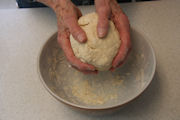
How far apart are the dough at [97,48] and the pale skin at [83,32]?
0.07 ft

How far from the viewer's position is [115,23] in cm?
74

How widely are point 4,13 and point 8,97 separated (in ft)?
2.05

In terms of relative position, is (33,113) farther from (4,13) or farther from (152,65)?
(4,13)

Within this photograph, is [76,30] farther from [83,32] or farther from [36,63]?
[36,63]

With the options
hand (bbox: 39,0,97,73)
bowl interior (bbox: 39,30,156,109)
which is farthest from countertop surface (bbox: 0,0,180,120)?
hand (bbox: 39,0,97,73)

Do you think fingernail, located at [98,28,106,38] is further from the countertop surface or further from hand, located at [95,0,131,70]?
the countertop surface

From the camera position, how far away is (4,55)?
986 mm

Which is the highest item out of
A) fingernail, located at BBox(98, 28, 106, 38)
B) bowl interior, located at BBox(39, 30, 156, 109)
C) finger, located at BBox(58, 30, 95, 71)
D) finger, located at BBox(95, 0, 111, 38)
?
finger, located at BBox(95, 0, 111, 38)

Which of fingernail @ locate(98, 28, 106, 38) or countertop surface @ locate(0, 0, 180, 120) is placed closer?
fingernail @ locate(98, 28, 106, 38)

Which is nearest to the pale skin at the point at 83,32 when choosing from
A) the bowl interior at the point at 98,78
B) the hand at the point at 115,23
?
the hand at the point at 115,23

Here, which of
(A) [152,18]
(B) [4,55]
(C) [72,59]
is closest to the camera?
(C) [72,59]

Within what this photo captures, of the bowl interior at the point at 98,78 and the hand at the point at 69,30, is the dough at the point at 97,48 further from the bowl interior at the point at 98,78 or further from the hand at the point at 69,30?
the bowl interior at the point at 98,78

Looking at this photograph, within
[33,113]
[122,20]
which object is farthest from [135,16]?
[33,113]

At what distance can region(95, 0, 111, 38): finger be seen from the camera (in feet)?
2.16
